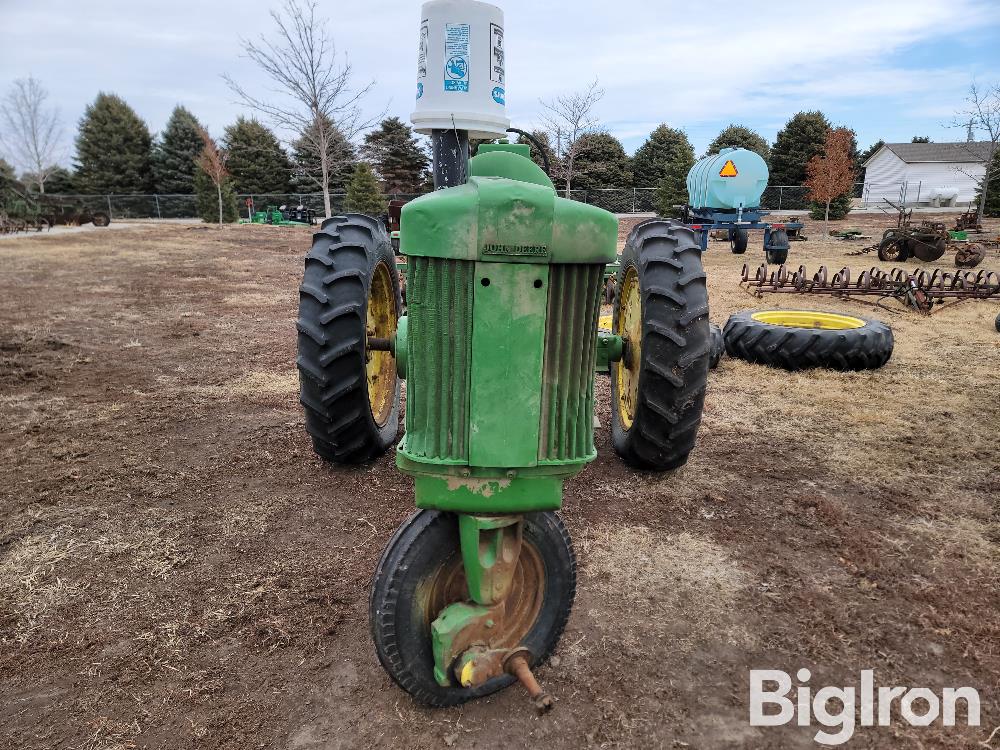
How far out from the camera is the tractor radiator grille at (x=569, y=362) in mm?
1956

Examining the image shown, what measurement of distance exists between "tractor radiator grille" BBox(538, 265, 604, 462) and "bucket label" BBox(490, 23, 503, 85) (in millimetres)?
2373

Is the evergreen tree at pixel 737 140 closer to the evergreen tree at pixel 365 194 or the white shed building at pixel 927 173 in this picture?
the white shed building at pixel 927 173

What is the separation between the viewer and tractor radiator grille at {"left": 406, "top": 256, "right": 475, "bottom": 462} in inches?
75.1

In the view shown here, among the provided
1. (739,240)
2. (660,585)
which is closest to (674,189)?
(739,240)

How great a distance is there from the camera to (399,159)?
3725cm

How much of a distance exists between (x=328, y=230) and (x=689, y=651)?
9.68 ft

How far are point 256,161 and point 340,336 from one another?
1682 inches

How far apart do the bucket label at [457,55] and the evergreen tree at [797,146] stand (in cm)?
3978

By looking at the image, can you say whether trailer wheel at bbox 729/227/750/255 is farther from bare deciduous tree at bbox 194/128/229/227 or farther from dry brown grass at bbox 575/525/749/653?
bare deciduous tree at bbox 194/128/229/227

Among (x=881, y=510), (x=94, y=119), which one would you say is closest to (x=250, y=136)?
(x=94, y=119)

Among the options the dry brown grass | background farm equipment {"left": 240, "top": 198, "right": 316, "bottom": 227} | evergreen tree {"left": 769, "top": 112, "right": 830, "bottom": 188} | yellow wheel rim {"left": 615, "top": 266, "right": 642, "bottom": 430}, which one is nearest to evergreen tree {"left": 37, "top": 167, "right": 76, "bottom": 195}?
background farm equipment {"left": 240, "top": 198, "right": 316, "bottom": 227}

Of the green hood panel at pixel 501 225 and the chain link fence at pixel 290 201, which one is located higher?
the chain link fence at pixel 290 201

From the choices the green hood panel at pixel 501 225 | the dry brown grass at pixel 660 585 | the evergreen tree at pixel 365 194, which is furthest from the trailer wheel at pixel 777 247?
the evergreen tree at pixel 365 194

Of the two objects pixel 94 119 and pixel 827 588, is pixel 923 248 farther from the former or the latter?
pixel 94 119
